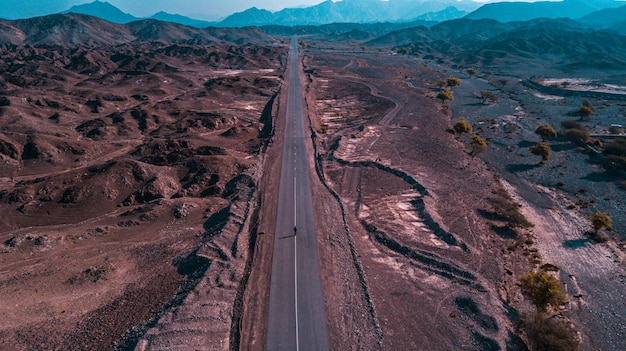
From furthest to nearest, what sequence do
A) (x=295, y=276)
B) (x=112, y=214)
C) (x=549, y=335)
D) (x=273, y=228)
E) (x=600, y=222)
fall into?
(x=112, y=214), (x=600, y=222), (x=273, y=228), (x=295, y=276), (x=549, y=335)

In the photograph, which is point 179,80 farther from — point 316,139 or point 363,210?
point 363,210

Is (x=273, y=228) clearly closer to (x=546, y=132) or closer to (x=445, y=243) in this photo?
(x=445, y=243)

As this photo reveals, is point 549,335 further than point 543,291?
No

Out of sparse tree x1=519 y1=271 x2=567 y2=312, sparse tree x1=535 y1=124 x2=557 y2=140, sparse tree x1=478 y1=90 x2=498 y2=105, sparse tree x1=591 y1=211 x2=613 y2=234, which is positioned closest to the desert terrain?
sparse tree x1=519 y1=271 x2=567 y2=312

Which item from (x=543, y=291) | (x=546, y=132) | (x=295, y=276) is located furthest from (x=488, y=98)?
(x=295, y=276)

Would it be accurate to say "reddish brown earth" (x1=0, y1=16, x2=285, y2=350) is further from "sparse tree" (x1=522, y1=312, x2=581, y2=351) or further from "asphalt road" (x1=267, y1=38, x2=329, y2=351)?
"sparse tree" (x1=522, y1=312, x2=581, y2=351)

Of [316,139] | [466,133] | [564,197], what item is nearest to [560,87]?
[466,133]
